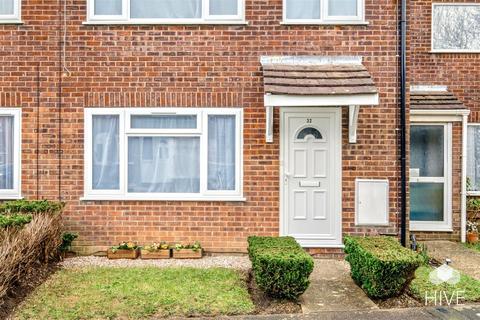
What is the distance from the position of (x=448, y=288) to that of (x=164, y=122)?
5.07 meters

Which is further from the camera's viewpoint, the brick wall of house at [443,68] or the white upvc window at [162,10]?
the brick wall of house at [443,68]

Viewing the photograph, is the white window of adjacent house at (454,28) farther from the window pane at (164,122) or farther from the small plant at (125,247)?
the small plant at (125,247)

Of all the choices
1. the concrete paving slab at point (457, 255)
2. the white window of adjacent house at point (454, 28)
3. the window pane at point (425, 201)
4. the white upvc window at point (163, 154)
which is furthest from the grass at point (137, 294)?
the white window of adjacent house at point (454, 28)

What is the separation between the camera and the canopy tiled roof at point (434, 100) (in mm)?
10227

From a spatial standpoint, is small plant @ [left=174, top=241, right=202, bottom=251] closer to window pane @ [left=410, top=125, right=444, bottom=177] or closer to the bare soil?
the bare soil

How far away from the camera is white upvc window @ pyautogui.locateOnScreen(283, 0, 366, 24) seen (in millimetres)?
8500

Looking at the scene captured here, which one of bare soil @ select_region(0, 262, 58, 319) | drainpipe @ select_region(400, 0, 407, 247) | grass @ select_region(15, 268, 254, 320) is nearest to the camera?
grass @ select_region(15, 268, 254, 320)

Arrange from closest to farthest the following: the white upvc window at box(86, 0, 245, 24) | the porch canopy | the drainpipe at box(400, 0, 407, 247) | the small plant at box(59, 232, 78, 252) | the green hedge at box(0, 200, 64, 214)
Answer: the green hedge at box(0, 200, 64, 214)
the porch canopy
the small plant at box(59, 232, 78, 252)
the drainpipe at box(400, 0, 407, 247)
the white upvc window at box(86, 0, 245, 24)

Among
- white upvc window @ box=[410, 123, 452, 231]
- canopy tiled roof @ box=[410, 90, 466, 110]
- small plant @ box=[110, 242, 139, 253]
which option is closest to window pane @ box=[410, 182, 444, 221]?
white upvc window @ box=[410, 123, 452, 231]

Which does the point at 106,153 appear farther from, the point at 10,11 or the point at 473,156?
the point at 473,156

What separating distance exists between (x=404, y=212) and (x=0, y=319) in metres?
6.25

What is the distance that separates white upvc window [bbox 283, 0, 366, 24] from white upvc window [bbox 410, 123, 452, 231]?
3.17 m

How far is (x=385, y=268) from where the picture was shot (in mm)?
5793

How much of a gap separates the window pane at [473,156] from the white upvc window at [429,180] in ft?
3.08
